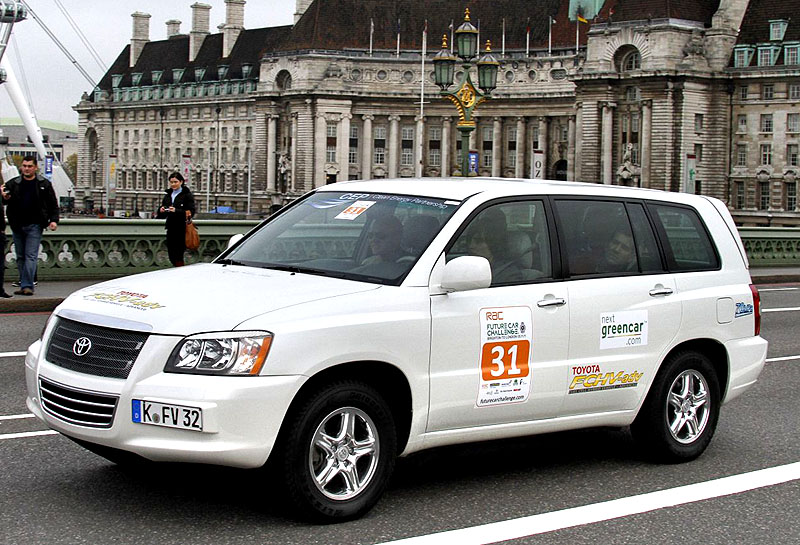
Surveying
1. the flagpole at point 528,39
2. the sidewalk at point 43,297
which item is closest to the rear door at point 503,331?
the sidewalk at point 43,297

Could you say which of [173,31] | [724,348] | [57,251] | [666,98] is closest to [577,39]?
[666,98]

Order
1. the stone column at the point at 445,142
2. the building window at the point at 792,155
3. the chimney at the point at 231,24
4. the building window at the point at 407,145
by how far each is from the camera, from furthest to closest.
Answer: the chimney at the point at 231,24 → the building window at the point at 407,145 → the stone column at the point at 445,142 → the building window at the point at 792,155

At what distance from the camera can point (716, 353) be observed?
830 centimetres

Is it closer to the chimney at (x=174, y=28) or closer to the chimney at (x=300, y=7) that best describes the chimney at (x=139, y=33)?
the chimney at (x=174, y=28)

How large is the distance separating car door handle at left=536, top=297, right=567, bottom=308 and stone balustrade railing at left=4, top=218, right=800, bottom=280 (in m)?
14.3

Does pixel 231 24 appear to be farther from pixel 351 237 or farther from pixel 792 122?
pixel 351 237

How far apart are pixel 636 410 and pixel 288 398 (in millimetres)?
2671

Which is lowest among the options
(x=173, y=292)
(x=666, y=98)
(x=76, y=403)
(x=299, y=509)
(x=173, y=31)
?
(x=299, y=509)

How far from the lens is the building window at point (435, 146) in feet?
458

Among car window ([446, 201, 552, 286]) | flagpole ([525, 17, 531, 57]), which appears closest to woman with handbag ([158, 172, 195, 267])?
car window ([446, 201, 552, 286])

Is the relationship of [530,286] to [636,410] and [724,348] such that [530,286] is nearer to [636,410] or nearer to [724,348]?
[636,410]

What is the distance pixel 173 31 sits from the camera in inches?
7087

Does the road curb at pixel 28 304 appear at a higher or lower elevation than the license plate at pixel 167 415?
lower

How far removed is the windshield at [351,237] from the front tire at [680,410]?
1.88 metres
